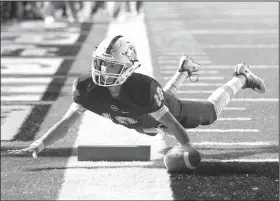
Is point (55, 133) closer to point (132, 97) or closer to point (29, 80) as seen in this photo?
point (132, 97)

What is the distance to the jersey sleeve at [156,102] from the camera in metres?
2.65

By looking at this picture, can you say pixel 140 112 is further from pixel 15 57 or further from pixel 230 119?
pixel 15 57

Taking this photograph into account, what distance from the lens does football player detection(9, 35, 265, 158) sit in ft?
8.03

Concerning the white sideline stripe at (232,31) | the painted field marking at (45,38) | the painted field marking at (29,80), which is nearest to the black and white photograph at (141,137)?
the painted field marking at (29,80)

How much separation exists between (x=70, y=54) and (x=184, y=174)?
275cm

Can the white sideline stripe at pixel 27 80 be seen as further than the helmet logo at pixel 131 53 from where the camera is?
Yes

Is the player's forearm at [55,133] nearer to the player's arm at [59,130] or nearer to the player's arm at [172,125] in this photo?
the player's arm at [59,130]

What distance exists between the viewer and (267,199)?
278 cm

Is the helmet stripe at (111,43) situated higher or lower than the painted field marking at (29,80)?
higher

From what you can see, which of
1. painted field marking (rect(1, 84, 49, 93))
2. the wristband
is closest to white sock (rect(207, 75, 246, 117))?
the wristband

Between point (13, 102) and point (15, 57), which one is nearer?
point (13, 102)

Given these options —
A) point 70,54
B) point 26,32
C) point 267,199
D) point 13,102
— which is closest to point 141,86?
point 267,199

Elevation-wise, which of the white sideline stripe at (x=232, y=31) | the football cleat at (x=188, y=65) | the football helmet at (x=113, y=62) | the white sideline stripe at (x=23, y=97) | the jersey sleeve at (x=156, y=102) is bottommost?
the white sideline stripe at (x=232, y=31)

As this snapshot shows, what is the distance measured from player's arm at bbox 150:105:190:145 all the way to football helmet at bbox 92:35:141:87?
257 mm
